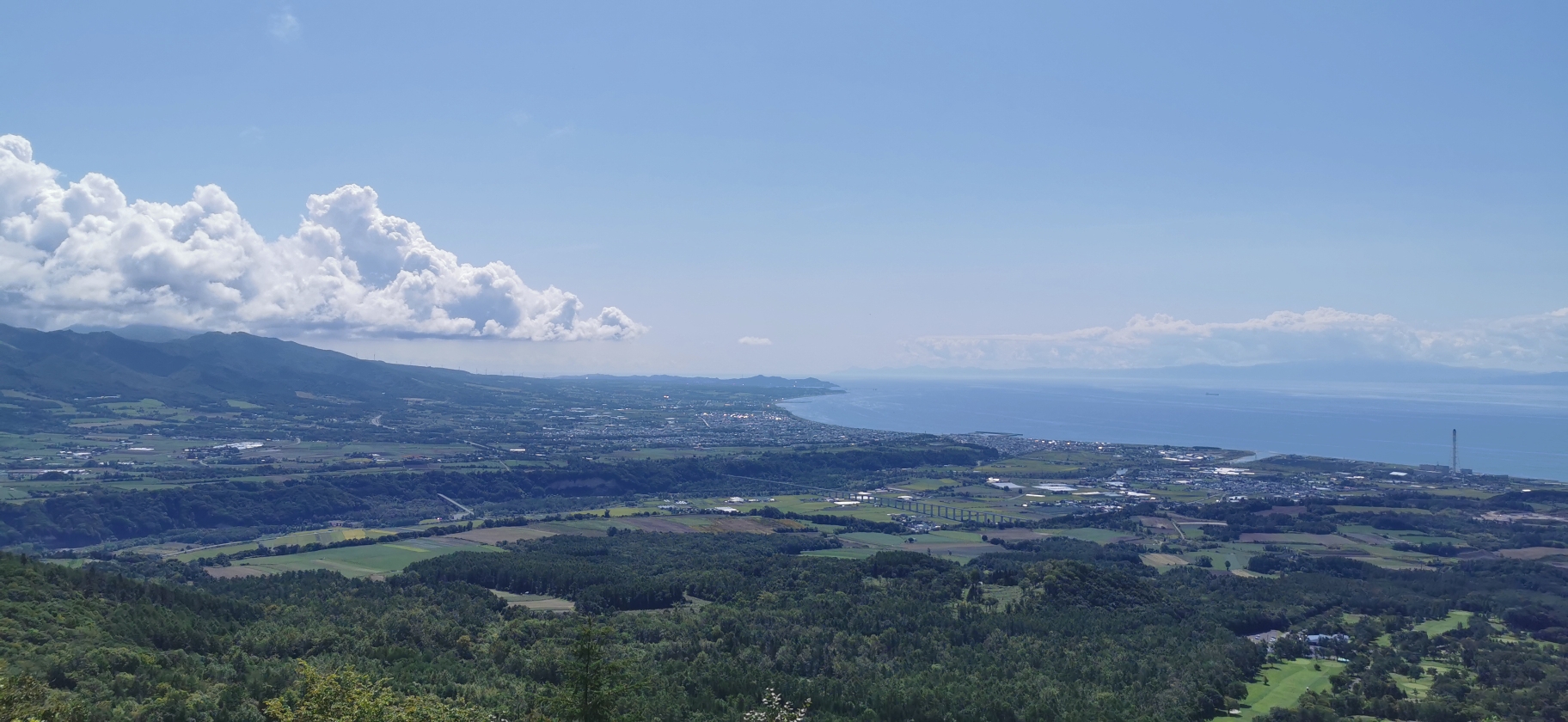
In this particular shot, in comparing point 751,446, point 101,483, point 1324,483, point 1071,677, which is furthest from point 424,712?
point 751,446

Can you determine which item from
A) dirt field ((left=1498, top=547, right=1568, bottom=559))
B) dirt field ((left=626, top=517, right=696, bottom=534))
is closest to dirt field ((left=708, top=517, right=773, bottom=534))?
dirt field ((left=626, top=517, right=696, bottom=534))

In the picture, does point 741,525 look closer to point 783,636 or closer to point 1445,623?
point 783,636

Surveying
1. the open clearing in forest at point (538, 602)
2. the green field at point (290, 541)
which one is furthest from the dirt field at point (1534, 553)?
the green field at point (290, 541)

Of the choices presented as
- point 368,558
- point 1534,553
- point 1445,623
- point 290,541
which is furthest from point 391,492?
point 1534,553

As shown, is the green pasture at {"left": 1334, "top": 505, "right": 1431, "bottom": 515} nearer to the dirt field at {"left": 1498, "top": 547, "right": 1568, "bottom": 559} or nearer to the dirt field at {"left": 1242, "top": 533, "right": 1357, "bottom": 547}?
the dirt field at {"left": 1242, "top": 533, "right": 1357, "bottom": 547}

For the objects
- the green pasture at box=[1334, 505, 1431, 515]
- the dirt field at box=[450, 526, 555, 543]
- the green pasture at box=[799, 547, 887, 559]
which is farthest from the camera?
the green pasture at box=[1334, 505, 1431, 515]

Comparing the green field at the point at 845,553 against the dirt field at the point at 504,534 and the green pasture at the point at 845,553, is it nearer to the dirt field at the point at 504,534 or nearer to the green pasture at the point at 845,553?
the green pasture at the point at 845,553

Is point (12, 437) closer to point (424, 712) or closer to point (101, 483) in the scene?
point (101, 483)
